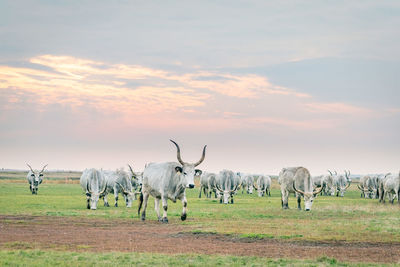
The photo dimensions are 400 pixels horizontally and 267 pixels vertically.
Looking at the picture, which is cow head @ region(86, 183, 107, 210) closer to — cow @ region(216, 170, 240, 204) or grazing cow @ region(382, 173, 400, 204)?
cow @ region(216, 170, 240, 204)

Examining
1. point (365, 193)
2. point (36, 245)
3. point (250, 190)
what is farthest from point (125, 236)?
point (250, 190)

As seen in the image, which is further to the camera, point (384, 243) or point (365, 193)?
point (365, 193)

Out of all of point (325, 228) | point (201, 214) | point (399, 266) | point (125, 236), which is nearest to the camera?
point (399, 266)

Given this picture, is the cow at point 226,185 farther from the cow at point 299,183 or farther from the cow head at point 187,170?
the cow head at point 187,170

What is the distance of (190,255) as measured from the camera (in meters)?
15.7

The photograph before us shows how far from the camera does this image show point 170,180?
26.8m

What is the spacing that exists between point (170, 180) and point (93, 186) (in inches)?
509

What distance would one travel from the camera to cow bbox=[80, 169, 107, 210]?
37031mm

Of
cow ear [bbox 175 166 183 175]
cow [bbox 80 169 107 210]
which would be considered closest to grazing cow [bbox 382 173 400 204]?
cow [bbox 80 169 107 210]

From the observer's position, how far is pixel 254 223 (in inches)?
1045

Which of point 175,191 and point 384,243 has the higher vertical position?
point 175,191

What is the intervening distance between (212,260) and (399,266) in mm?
5245

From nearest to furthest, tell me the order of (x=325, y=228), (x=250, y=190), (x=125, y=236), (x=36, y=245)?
(x=36, y=245)
(x=125, y=236)
(x=325, y=228)
(x=250, y=190)

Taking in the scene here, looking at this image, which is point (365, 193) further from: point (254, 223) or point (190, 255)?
point (190, 255)
